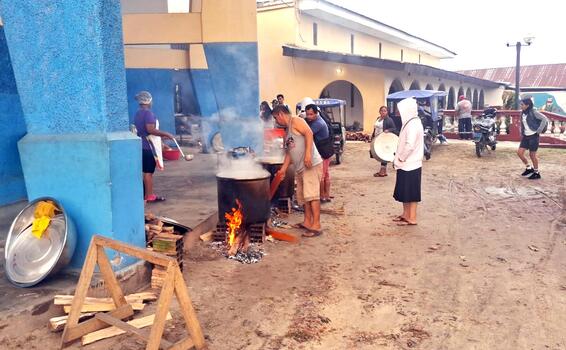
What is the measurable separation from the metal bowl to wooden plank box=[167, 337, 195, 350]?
4.88 feet

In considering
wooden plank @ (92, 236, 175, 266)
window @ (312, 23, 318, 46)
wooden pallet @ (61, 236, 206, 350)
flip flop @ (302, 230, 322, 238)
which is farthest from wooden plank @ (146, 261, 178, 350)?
window @ (312, 23, 318, 46)

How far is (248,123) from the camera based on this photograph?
8898 mm

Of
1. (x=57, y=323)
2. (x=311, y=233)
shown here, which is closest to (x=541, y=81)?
(x=311, y=233)

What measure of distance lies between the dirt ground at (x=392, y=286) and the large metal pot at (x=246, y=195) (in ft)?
1.59

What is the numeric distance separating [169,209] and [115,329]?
3106 mm

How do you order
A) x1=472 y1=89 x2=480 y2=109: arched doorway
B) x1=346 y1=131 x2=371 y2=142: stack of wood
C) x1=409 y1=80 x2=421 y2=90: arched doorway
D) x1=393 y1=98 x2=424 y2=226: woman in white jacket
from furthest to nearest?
x1=472 y1=89 x2=480 y2=109: arched doorway, x1=409 y1=80 x2=421 y2=90: arched doorway, x1=346 y1=131 x2=371 y2=142: stack of wood, x1=393 y1=98 x2=424 y2=226: woman in white jacket

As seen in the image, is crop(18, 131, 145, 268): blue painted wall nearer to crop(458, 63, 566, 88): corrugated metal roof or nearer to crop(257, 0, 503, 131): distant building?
crop(257, 0, 503, 131): distant building

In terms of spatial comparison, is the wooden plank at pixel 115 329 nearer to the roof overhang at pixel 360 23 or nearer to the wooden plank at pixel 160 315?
the wooden plank at pixel 160 315

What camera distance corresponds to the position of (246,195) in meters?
5.39

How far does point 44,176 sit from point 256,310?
229 cm

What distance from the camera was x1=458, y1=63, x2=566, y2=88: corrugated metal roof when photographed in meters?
35.5

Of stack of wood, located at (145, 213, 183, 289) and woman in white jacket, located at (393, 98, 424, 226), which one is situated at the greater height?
woman in white jacket, located at (393, 98, 424, 226)

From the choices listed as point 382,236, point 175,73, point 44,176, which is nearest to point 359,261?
point 382,236

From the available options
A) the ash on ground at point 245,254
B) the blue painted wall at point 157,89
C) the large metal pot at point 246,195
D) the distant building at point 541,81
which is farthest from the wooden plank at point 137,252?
the distant building at point 541,81
